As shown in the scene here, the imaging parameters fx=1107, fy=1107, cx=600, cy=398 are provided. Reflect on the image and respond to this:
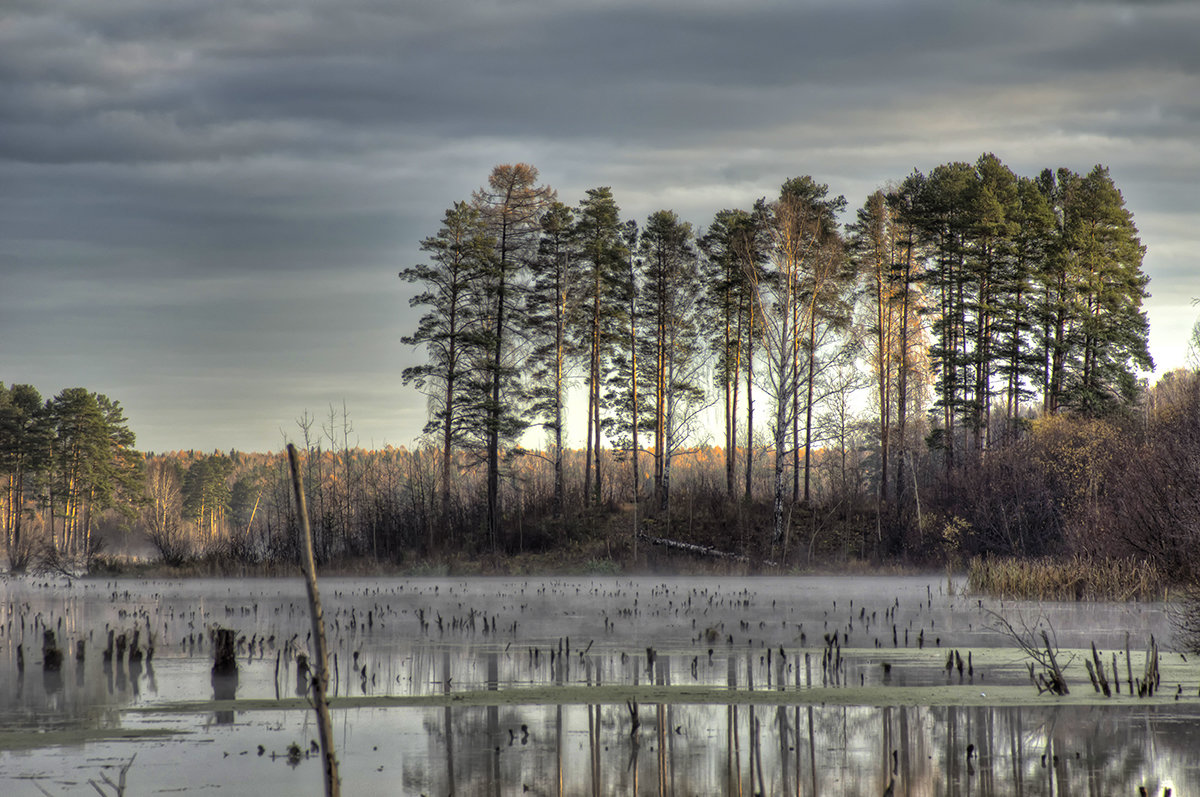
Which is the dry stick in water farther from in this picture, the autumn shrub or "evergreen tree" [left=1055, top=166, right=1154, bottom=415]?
"evergreen tree" [left=1055, top=166, right=1154, bottom=415]

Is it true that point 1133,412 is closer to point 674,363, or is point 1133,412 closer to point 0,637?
point 674,363

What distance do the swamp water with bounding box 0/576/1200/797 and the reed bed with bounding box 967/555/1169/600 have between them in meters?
2.50

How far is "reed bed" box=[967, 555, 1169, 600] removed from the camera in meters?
25.9

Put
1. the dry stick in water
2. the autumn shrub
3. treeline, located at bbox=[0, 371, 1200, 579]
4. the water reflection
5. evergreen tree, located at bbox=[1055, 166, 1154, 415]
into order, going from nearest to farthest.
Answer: the dry stick in water
the water reflection
the autumn shrub
treeline, located at bbox=[0, 371, 1200, 579]
evergreen tree, located at bbox=[1055, 166, 1154, 415]

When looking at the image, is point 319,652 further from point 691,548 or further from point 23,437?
point 23,437

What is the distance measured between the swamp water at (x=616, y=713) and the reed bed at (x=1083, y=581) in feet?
8.19

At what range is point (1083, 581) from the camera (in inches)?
1070

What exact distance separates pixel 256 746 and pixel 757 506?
42.6m

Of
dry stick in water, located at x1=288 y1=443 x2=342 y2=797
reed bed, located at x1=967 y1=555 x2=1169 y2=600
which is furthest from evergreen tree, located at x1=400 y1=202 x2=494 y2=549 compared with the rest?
dry stick in water, located at x1=288 y1=443 x2=342 y2=797

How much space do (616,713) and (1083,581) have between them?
18953 millimetres

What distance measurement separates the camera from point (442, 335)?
4928 cm

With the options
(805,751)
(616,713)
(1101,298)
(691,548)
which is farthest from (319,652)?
(1101,298)

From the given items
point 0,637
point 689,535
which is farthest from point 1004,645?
point 689,535

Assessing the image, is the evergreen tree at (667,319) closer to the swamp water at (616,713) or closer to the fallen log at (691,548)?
the fallen log at (691,548)
